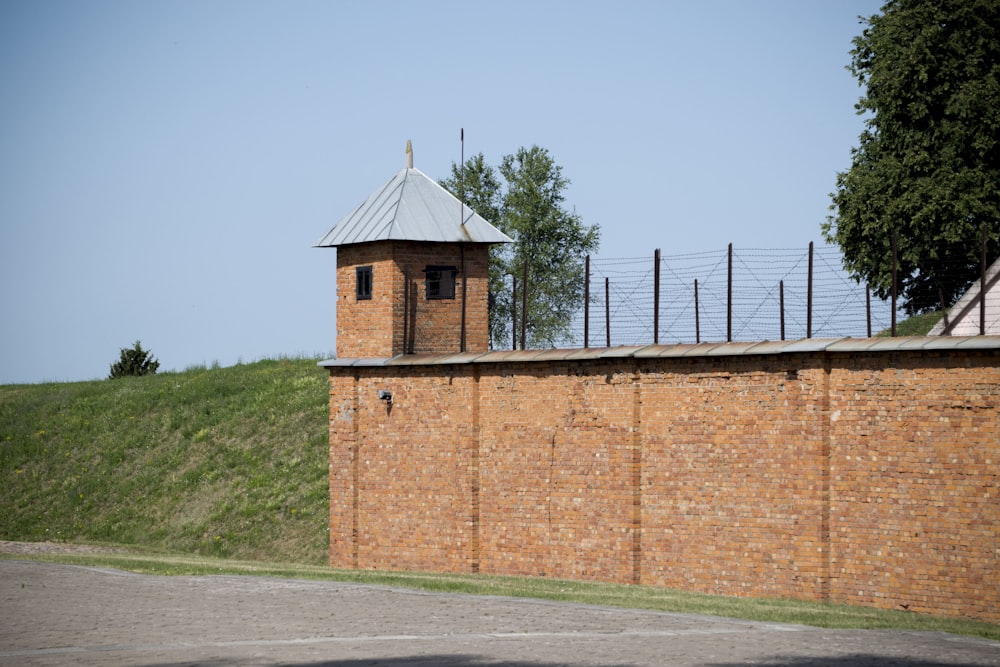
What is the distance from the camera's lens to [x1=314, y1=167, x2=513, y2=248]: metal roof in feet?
91.1

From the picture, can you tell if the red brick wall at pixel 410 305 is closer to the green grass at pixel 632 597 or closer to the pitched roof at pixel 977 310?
the green grass at pixel 632 597

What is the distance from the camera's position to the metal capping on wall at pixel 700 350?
63.1 feet

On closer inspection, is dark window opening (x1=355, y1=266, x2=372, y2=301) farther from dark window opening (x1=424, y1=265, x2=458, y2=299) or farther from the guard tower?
dark window opening (x1=424, y1=265, x2=458, y2=299)

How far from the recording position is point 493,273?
56031 millimetres

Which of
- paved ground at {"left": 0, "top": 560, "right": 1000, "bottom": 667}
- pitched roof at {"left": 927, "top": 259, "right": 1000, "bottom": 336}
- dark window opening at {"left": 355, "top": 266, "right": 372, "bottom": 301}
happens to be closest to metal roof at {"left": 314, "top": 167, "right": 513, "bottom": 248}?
dark window opening at {"left": 355, "top": 266, "right": 372, "bottom": 301}

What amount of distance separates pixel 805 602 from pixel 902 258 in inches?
815

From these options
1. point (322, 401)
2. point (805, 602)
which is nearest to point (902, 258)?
point (322, 401)

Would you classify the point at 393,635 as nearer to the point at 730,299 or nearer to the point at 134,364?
the point at 730,299

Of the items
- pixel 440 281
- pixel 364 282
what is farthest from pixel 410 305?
pixel 364 282

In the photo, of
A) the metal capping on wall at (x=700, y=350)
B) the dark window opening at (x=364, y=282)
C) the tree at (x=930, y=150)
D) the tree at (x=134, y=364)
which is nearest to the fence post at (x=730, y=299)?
the metal capping on wall at (x=700, y=350)

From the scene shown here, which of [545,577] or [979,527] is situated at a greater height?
[979,527]

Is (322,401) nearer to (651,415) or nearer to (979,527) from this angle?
(651,415)

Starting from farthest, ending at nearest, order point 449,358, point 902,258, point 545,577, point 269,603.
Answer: point 902,258, point 449,358, point 545,577, point 269,603

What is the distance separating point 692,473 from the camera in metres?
22.0
